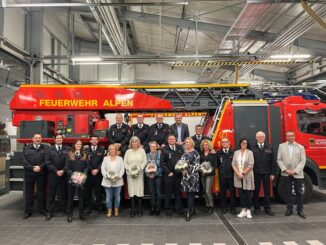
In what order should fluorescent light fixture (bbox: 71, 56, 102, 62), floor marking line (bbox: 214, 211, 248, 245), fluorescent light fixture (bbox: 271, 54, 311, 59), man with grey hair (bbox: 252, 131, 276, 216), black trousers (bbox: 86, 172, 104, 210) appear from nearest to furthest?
1. floor marking line (bbox: 214, 211, 248, 245)
2. man with grey hair (bbox: 252, 131, 276, 216)
3. black trousers (bbox: 86, 172, 104, 210)
4. fluorescent light fixture (bbox: 271, 54, 311, 59)
5. fluorescent light fixture (bbox: 71, 56, 102, 62)

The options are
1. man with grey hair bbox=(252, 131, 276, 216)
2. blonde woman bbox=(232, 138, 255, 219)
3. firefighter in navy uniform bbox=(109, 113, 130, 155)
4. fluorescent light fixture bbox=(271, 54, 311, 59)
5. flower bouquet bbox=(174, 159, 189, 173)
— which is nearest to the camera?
flower bouquet bbox=(174, 159, 189, 173)

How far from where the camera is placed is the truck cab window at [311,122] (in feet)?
25.1

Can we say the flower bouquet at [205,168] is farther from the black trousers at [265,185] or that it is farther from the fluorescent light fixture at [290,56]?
the fluorescent light fixture at [290,56]

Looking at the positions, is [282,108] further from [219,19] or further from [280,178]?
[219,19]

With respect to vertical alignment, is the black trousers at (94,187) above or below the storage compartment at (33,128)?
below

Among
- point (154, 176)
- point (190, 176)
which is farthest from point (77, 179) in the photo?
point (190, 176)

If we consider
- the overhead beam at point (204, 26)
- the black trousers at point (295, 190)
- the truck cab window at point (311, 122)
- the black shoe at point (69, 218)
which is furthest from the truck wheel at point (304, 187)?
the overhead beam at point (204, 26)

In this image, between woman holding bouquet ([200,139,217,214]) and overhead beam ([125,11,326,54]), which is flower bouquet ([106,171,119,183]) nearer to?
woman holding bouquet ([200,139,217,214])

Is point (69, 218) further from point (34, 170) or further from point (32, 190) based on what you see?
point (34, 170)

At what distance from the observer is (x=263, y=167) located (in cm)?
671

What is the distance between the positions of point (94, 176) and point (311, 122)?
5457 mm

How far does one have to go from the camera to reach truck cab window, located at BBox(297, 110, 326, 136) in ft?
25.1

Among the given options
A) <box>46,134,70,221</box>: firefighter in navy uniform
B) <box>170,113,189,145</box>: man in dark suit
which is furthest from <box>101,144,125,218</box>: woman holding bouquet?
<box>170,113,189,145</box>: man in dark suit

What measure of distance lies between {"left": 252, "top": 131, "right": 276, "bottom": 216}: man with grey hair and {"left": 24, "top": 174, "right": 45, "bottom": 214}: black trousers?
4714 mm
